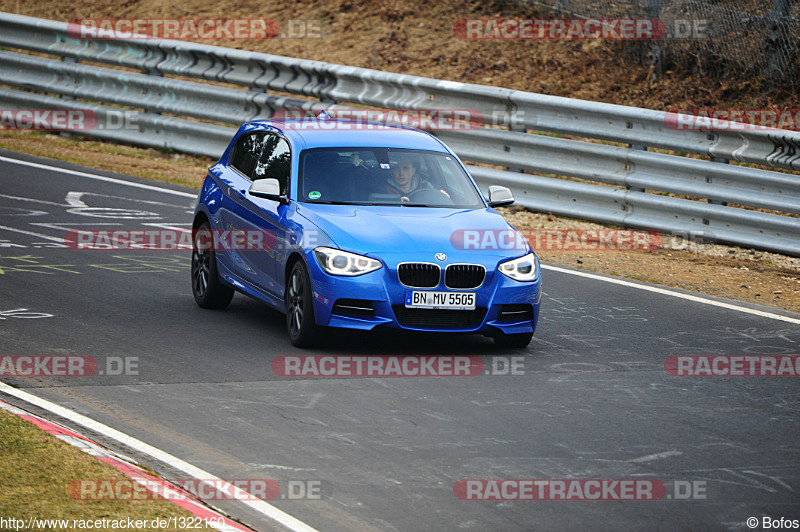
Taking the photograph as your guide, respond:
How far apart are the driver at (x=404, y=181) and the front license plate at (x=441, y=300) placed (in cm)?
132

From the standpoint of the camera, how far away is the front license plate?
910 cm

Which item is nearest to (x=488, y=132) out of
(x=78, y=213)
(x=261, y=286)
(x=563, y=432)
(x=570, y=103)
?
(x=570, y=103)

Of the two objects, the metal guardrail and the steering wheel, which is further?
the metal guardrail

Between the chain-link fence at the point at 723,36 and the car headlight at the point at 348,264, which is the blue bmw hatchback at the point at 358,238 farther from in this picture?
the chain-link fence at the point at 723,36

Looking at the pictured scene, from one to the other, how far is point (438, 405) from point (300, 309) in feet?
5.92

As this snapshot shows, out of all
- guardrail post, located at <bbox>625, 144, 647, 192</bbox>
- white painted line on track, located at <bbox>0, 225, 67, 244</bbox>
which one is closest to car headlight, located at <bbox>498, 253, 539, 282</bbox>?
guardrail post, located at <bbox>625, 144, 647, 192</bbox>

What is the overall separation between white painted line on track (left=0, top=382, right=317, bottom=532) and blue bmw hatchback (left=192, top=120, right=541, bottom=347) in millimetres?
2221

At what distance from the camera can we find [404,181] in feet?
34.0

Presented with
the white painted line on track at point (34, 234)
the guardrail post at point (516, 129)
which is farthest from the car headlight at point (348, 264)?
the guardrail post at point (516, 129)

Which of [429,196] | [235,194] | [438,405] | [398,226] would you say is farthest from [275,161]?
[438,405]

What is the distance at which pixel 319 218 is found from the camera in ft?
31.4

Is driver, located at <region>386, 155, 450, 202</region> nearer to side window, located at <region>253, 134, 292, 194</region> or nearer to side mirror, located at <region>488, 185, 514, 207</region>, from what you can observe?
side mirror, located at <region>488, 185, 514, 207</region>

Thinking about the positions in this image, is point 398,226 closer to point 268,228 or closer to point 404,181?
point 404,181

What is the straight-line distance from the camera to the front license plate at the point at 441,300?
9.10 m
